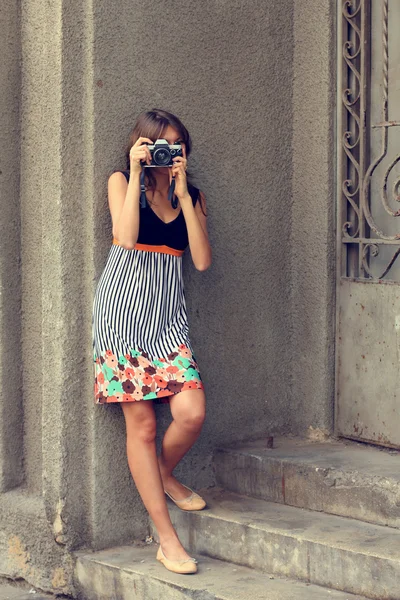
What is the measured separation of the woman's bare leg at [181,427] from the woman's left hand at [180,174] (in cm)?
83

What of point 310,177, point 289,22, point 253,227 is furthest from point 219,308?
point 289,22

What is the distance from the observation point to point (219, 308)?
4.84 metres

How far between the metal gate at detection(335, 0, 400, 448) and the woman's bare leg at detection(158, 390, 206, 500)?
36.4 inches

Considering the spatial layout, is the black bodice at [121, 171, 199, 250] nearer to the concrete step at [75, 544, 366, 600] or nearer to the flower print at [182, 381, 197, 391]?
the flower print at [182, 381, 197, 391]

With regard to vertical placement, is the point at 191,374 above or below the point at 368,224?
below

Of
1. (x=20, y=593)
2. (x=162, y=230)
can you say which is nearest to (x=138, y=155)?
(x=162, y=230)

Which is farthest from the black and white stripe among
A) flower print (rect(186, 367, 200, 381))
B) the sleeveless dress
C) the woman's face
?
the woman's face

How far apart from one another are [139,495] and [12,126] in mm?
1781

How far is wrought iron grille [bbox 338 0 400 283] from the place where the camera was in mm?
4672

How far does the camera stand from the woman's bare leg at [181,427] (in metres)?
4.20

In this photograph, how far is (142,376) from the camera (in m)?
4.20

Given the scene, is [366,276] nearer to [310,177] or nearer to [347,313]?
[347,313]

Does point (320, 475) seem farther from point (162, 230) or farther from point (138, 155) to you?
point (138, 155)

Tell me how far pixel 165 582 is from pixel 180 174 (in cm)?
164
